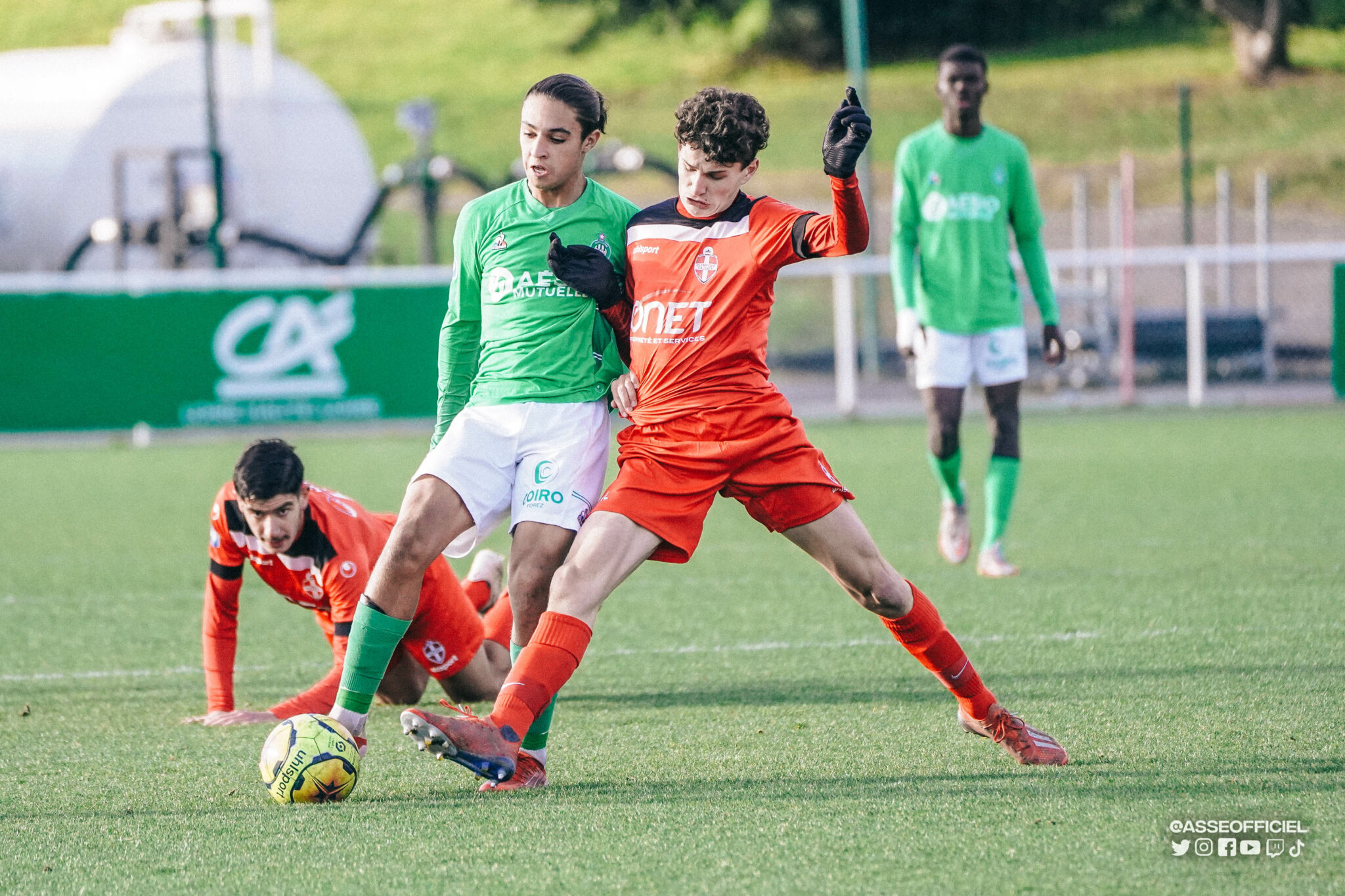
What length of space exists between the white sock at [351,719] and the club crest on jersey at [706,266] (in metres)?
1.37

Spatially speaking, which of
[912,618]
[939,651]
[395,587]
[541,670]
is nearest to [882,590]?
[912,618]

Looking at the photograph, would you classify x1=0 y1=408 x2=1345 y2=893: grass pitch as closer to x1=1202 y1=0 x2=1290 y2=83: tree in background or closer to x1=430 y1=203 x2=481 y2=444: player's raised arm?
x1=430 y1=203 x2=481 y2=444: player's raised arm

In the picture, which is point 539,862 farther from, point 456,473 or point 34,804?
point 34,804

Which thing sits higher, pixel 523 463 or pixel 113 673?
pixel 523 463

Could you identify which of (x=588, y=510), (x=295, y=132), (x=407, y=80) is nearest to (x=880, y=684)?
(x=588, y=510)

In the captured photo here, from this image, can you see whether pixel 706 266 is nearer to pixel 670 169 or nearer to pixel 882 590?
pixel 882 590

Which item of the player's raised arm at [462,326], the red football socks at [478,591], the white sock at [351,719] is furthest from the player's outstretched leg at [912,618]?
the red football socks at [478,591]

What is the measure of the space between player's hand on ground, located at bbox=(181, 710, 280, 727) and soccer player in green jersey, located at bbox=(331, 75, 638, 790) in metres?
0.78

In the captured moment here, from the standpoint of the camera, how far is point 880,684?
4.98m

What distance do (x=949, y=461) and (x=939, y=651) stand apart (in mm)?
3088

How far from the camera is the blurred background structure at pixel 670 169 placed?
15109 mm

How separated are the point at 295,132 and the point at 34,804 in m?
18.9

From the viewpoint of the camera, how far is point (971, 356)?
709 cm

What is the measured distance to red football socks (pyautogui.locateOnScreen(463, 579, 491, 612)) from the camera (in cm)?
584
